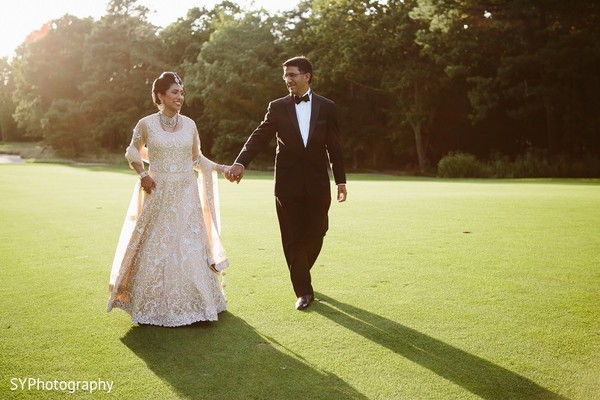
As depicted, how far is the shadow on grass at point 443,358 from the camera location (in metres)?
3.49

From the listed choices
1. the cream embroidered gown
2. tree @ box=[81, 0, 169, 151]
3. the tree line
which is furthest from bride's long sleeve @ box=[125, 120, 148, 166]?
tree @ box=[81, 0, 169, 151]

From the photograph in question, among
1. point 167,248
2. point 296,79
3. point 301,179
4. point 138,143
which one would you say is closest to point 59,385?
point 167,248

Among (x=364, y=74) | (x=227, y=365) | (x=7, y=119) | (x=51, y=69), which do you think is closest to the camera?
(x=227, y=365)

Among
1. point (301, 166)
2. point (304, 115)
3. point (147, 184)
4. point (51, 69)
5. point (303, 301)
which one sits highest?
point (51, 69)

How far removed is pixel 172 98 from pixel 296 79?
1.23 m

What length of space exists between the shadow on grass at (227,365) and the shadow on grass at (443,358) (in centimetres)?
71

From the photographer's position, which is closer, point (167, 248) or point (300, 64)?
point (167, 248)

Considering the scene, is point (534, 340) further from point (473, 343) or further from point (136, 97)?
point (136, 97)

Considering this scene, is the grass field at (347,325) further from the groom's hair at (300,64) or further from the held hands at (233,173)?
the groom's hair at (300,64)

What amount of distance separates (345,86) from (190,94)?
12.6m

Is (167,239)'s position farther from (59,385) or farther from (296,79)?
(296,79)

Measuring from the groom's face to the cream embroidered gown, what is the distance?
1.06 meters

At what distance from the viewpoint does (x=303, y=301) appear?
535 centimetres

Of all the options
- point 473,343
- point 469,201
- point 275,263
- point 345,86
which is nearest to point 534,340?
point 473,343
